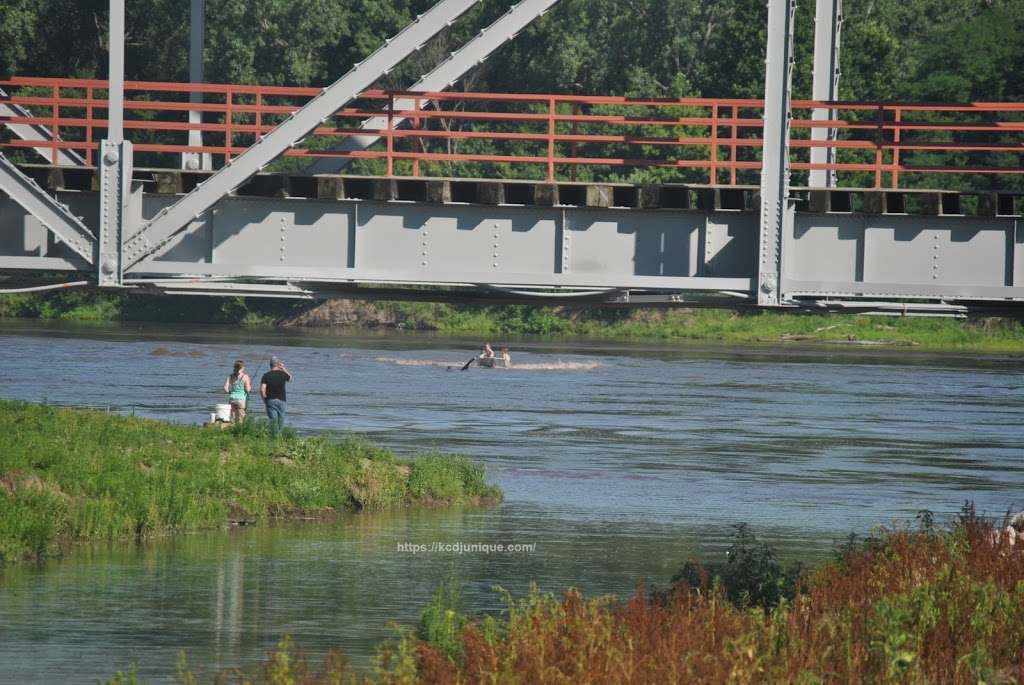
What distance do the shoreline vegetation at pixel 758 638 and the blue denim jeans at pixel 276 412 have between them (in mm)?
12759

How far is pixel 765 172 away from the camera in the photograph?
69.2 feet

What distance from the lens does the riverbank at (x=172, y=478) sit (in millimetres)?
27031

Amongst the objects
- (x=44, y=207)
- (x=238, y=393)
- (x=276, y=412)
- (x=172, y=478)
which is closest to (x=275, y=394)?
(x=276, y=412)

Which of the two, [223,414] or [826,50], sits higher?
[826,50]

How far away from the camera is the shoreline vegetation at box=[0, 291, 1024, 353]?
297 ft

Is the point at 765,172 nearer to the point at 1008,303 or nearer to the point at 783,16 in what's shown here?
the point at 783,16

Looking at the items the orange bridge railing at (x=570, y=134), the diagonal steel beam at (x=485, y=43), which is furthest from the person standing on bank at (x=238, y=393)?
the diagonal steel beam at (x=485, y=43)

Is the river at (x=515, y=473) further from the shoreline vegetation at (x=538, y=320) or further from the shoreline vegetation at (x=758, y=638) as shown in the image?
the shoreline vegetation at (x=538, y=320)

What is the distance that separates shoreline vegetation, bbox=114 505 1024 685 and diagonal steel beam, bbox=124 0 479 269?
5.38 m

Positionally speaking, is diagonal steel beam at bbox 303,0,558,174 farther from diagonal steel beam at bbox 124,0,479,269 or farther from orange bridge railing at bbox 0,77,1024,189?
diagonal steel beam at bbox 124,0,479,269

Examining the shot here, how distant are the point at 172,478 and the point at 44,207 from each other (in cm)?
827

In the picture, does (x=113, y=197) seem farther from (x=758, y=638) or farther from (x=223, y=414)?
(x=223, y=414)

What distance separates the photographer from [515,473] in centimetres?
3700

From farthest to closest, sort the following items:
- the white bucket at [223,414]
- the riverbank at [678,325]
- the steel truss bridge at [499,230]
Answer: the riverbank at [678,325], the white bucket at [223,414], the steel truss bridge at [499,230]
